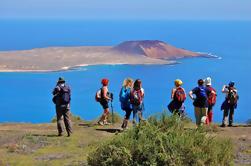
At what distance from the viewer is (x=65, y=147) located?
10344mm

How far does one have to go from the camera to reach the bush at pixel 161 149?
711 cm

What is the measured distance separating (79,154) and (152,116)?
71.1 inches

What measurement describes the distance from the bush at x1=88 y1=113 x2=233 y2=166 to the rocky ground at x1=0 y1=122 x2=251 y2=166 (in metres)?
0.96

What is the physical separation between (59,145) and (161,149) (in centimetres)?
393

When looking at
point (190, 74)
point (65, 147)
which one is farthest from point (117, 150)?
point (190, 74)

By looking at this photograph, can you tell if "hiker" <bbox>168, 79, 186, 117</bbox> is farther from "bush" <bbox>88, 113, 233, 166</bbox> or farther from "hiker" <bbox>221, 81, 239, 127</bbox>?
"bush" <bbox>88, 113, 233, 166</bbox>

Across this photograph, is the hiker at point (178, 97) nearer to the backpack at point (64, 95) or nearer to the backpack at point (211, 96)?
the backpack at point (211, 96)

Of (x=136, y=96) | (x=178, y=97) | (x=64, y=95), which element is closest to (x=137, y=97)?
(x=136, y=96)

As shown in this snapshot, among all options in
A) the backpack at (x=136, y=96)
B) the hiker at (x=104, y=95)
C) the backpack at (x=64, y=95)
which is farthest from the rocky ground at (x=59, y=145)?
the backpack at (x=136, y=96)

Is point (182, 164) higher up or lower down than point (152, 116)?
lower down

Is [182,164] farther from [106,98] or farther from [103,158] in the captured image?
[106,98]

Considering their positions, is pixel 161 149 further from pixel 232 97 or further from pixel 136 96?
pixel 232 97

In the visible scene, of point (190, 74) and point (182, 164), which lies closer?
point (182, 164)

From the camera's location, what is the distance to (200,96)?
1177 centimetres
